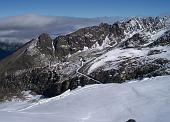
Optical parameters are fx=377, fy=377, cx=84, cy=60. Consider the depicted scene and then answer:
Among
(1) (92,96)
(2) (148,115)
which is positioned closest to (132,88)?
(1) (92,96)

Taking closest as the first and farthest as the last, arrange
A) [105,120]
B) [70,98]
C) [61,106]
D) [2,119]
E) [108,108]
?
[2,119], [105,120], [108,108], [61,106], [70,98]

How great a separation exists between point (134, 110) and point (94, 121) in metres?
3.24

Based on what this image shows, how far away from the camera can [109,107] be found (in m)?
28.5

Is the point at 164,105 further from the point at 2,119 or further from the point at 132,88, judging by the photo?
the point at 2,119

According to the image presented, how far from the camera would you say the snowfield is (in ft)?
83.0

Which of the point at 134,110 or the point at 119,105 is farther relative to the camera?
the point at 119,105

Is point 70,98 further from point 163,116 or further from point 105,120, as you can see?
point 163,116

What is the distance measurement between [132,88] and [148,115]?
9.40 m

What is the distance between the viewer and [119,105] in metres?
28.6

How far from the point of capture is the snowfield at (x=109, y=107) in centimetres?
2530

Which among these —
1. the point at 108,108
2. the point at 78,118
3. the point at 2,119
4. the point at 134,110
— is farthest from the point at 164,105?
the point at 2,119

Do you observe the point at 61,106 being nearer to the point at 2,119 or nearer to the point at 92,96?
the point at 92,96

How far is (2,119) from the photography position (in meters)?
23.9

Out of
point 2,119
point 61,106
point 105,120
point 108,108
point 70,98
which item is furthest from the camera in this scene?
point 70,98
